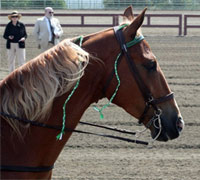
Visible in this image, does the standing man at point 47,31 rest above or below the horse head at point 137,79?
below

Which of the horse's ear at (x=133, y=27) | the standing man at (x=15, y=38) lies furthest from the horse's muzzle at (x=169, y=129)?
the standing man at (x=15, y=38)

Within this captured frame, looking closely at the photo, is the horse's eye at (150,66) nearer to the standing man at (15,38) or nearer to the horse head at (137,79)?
the horse head at (137,79)

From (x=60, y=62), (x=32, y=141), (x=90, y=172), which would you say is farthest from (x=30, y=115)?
(x=90, y=172)

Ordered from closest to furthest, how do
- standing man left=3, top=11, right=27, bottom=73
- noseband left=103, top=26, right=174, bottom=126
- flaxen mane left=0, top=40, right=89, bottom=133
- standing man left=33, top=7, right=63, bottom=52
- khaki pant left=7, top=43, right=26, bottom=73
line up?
flaxen mane left=0, top=40, right=89, bottom=133 < noseband left=103, top=26, right=174, bottom=126 < standing man left=3, top=11, right=27, bottom=73 < khaki pant left=7, top=43, right=26, bottom=73 < standing man left=33, top=7, right=63, bottom=52

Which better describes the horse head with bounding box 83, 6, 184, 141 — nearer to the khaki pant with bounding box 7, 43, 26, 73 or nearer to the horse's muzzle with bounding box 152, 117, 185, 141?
the horse's muzzle with bounding box 152, 117, 185, 141

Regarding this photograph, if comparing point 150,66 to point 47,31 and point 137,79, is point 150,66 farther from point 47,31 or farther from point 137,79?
point 47,31

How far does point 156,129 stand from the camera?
3178 millimetres

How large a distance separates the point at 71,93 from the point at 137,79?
1.49 ft

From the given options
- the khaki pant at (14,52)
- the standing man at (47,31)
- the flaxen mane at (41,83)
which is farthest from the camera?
the standing man at (47,31)

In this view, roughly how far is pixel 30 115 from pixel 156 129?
2.89ft

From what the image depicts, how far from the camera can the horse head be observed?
120 inches

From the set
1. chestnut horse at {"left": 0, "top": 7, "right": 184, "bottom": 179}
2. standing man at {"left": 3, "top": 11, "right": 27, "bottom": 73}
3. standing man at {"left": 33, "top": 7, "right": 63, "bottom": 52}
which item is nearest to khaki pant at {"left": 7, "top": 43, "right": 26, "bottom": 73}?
standing man at {"left": 3, "top": 11, "right": 27, "bottom": 73}

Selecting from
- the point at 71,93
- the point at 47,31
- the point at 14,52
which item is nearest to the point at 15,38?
the point at 14,52

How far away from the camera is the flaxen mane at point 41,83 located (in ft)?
9.59
